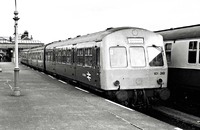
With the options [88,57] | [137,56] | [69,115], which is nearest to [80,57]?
[88,57]

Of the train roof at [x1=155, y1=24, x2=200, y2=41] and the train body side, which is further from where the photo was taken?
the train roof at [x1=155, y1=24, x2=200, y2=41]

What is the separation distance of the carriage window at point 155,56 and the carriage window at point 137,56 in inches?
11.4

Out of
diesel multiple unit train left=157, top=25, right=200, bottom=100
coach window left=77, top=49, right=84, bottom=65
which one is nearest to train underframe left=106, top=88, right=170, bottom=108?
diesel multiple unit train left=157, top=25, right=200, bottom=100

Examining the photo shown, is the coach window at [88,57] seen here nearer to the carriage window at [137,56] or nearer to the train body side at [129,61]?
the train body side at [129,61]

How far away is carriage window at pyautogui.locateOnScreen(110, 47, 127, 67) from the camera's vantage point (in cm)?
1257

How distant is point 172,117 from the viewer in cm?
1225

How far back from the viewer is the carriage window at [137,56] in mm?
12828

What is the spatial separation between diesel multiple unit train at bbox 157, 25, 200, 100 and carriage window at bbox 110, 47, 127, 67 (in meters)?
2.66

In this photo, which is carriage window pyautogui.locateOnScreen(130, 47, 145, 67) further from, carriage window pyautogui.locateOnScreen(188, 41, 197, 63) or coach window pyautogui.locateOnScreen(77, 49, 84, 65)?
coach window pyautogui.locateOnScreen(77, 49, 84, 65)

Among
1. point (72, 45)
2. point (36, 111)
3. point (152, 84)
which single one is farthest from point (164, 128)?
point (72, 45)

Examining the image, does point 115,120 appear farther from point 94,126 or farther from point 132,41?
point 132,41

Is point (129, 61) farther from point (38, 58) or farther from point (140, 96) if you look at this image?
point (38, 58)

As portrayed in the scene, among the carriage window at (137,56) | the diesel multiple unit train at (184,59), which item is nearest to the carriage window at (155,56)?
the carriage window at (137,56)

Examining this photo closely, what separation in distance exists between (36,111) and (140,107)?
15.6 feet
